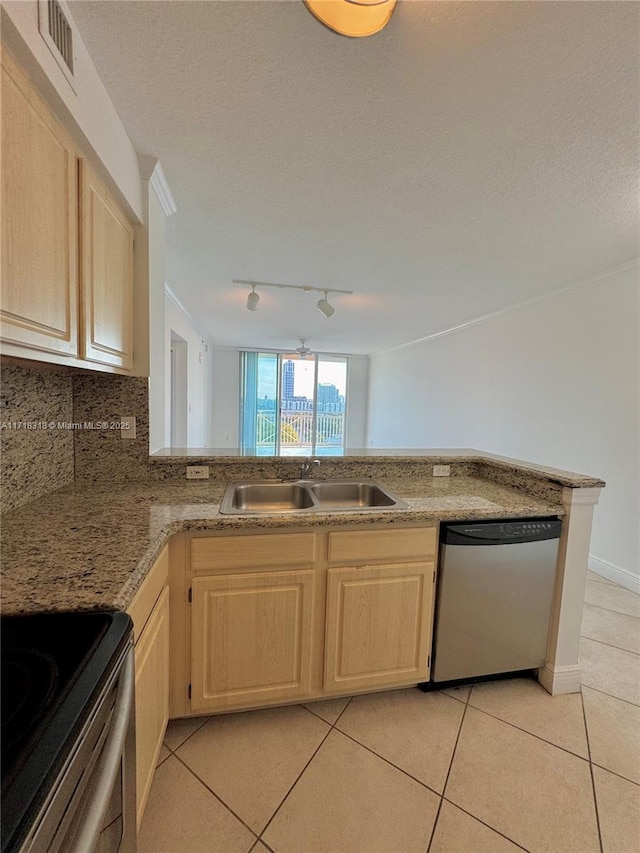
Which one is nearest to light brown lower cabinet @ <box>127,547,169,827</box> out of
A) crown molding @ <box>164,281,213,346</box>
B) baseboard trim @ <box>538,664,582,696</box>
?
baseboard trim @ <box>538,664,582,696</box>

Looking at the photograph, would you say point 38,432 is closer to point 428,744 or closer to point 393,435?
point 428,744

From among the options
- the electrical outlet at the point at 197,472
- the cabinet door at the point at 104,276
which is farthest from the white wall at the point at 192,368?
the cabinet door at the point at 104,276

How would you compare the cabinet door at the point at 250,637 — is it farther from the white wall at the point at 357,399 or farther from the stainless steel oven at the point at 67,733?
the white wall at the point at 357,399

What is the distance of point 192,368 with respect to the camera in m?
4.93

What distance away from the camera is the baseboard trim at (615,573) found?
2697mm

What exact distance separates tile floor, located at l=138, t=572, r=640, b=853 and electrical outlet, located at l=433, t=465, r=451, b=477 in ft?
3.66

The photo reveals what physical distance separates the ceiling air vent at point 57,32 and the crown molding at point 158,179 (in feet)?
2.01

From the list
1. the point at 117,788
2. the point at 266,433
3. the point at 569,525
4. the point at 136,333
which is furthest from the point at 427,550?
the point at 266,433

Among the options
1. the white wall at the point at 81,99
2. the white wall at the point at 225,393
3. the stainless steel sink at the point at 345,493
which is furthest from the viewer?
the white wall at the point at 225,393

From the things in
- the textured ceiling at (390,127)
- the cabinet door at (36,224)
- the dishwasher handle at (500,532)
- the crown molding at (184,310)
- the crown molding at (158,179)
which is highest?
the textured ceiling at (390,127)

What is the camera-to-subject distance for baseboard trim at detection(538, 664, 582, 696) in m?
1.75

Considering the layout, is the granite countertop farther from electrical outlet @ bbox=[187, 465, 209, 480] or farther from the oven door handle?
the oven door handle

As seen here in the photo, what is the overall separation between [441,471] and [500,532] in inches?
27.8

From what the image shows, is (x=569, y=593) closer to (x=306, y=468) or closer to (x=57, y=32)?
(x=306, y=468)
